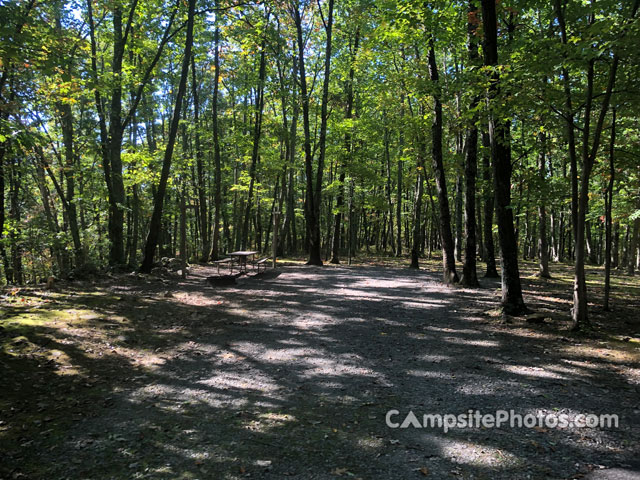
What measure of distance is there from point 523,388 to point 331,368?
7.53ft

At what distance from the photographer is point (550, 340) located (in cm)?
588

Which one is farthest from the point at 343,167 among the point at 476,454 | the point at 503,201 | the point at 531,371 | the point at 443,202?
the point at 476,454

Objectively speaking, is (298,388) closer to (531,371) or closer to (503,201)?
(531,371)

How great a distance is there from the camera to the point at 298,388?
429 centimetres

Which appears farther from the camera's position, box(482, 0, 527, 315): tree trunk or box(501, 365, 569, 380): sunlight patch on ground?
box(482, 0, 527, 315): tree trunk

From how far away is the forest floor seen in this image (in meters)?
2.87

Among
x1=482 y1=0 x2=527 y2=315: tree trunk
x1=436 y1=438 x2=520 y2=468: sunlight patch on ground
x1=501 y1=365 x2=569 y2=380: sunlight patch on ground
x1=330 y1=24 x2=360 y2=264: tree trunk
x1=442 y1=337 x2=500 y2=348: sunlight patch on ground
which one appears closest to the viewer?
x1=436 y1=438 x2=520 y2=468: sunlight patch on ground

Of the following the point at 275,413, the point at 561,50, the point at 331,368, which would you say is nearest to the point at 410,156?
the point at 561,50

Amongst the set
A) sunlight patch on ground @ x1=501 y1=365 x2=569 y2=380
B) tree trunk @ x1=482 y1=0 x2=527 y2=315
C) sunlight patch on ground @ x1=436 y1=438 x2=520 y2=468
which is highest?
tree trunk @ x1=482 y1=0 x2=527 y2=315

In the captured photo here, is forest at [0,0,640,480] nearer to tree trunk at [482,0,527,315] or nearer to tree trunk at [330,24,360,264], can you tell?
tree trunk at [482,0,527,315]

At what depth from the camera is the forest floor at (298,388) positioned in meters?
2.87

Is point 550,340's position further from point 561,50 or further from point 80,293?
point 80,293

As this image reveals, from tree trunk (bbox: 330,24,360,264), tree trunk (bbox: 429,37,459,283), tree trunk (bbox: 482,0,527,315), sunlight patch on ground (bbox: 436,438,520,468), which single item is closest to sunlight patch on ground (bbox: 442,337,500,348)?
tree trunk (bbox: 482,0,527,315)

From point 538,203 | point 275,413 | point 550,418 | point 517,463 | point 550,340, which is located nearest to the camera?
point 517,463
